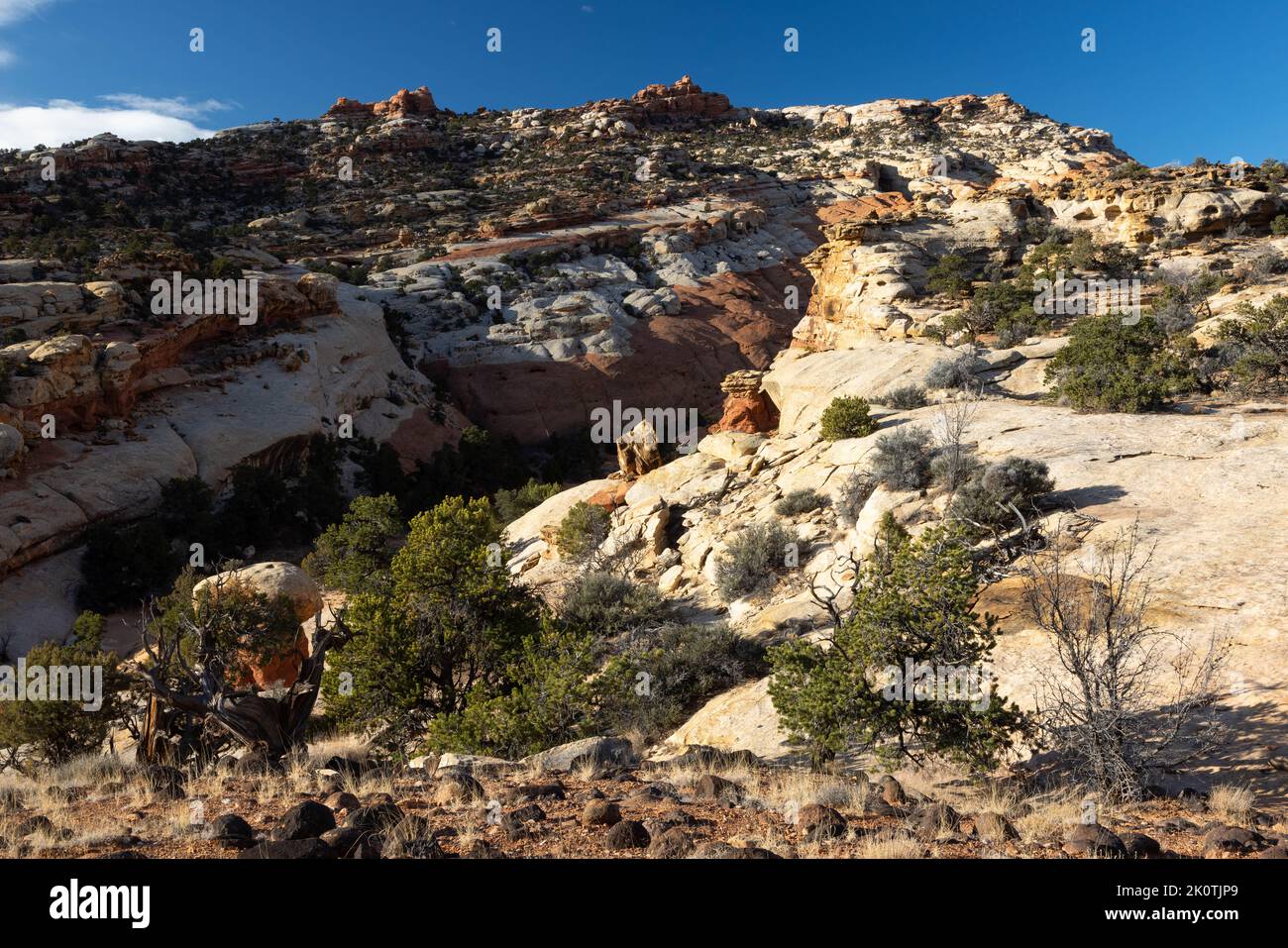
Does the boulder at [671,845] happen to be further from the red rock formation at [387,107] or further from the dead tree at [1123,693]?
the red rock formation at [387,107]

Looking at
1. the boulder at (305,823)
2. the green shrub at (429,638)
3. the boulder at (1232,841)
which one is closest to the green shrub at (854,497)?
the green shrub at (429,638)

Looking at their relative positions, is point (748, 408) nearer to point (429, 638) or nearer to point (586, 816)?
point (429, 638)

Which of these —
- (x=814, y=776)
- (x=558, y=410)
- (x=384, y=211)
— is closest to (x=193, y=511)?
(x=558, y=410)

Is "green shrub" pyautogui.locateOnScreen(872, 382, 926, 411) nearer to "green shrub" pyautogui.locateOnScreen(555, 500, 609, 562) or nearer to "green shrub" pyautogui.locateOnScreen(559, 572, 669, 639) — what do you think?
"green shrub" pyautogui.locateOnScreen(559, 572, 669, 639)

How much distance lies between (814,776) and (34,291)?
108 feet

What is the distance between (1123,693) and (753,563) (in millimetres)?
8217

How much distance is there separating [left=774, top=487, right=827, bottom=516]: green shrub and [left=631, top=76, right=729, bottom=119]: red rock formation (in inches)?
3048

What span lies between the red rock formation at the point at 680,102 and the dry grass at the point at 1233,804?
87.2m

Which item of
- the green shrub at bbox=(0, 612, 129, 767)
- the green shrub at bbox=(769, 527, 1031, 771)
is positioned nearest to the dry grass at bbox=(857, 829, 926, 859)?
the green shrub at bbox=(769, 527, 1031, 771)

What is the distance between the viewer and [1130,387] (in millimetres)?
15703

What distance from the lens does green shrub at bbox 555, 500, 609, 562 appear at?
18.7 meters

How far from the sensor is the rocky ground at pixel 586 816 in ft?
16.7

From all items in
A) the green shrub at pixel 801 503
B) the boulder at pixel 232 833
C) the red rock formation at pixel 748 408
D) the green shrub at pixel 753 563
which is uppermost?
the red rock formation at pixel 748 408

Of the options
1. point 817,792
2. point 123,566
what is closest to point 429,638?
point 817,792
